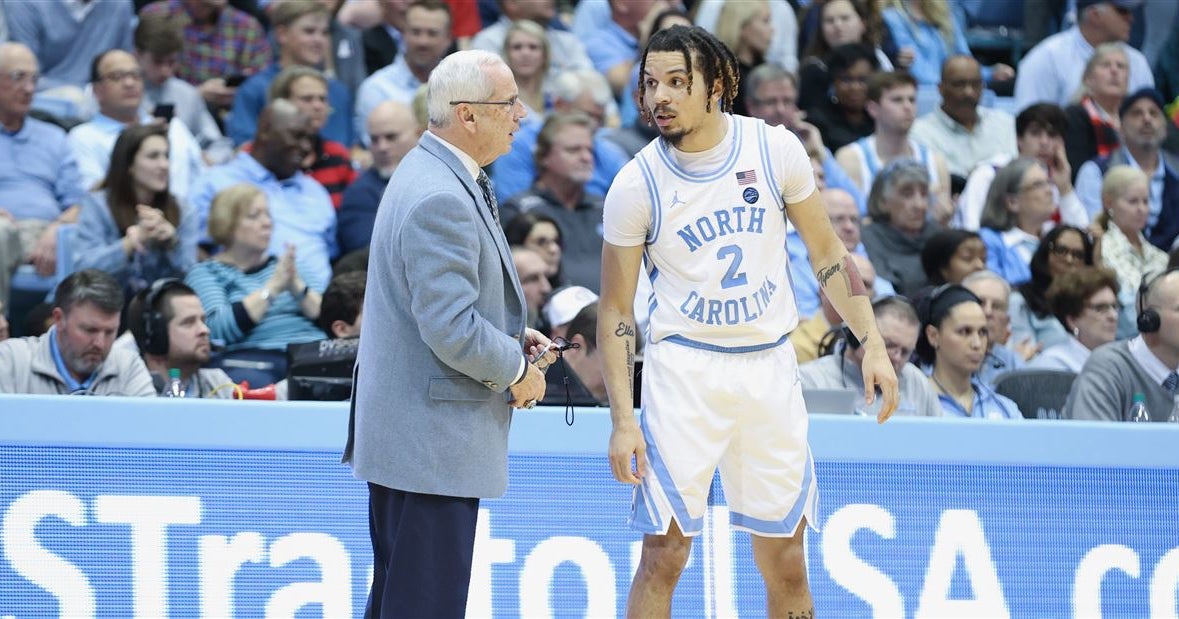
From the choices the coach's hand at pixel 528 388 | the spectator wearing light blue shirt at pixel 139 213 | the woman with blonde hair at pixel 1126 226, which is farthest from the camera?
the woman with blonde hair at pixel 1126 226

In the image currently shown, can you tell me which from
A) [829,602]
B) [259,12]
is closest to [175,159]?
[259,12]

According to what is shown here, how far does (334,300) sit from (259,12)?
4.33 m

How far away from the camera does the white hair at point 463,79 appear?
413cm

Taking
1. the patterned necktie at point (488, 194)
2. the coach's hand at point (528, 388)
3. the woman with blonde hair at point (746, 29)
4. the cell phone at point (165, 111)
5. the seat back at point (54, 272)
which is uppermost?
the woman with blonde hair at point (746, 29)

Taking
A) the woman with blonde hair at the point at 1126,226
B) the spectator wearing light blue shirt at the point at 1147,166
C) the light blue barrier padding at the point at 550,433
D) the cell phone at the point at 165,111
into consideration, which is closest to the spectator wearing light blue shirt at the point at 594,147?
the cell phone at the point at 165,111

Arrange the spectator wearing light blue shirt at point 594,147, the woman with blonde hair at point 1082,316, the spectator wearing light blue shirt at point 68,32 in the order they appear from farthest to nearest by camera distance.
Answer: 1. the spectator wearing light blue shirt at point 68,32
2. the spectator wearing light blue shirt at point 594,147
3. the woman with blonde hair at point 1082,316

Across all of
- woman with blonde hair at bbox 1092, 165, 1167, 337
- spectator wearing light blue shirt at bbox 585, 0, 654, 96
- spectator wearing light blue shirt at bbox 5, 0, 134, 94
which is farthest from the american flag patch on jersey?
spectator wearing light blue shirt at bbox 585, 0, 654, 96

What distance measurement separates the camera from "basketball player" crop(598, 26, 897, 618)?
4.27 m

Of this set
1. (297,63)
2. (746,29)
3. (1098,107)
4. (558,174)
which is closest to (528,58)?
(558,174)

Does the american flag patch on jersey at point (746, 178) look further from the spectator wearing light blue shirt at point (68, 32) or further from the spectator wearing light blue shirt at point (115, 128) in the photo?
the spectator wearing light blue shirt at point (68, 32)

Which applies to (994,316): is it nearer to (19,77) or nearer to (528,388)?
(528,388)

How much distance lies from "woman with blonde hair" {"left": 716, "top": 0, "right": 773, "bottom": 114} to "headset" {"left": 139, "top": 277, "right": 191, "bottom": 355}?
15.7 ft

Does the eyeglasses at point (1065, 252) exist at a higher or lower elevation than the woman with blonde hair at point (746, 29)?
lower

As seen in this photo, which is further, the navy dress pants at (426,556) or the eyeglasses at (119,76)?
the eyeglasses at (119,76)
